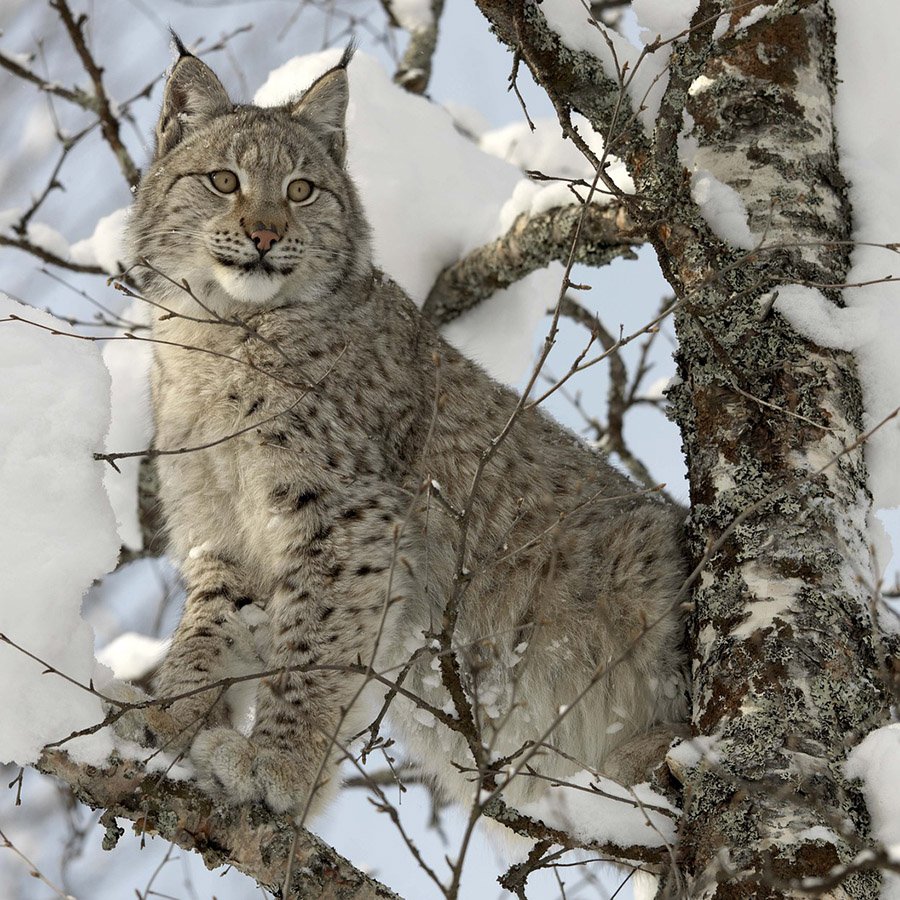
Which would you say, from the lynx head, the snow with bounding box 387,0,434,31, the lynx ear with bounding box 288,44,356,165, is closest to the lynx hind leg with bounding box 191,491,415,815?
the lynx head

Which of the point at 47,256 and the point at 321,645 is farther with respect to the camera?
the point at 47,256

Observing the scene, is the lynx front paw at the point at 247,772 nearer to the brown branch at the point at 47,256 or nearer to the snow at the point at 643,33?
the snow at the point at 643,33

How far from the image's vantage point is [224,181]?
4.87 m

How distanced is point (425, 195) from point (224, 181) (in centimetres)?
200

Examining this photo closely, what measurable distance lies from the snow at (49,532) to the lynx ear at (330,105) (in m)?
2.02

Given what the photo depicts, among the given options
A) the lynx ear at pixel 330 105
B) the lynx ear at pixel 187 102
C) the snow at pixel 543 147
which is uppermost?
the snow at pixel 543 147

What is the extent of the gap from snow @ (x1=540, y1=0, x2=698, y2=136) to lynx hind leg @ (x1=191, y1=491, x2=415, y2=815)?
5.57ft

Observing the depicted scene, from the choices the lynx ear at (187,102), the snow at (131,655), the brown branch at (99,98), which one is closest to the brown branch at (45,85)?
the brown branch at (99,98)

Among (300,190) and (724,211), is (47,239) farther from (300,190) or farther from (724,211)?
(724,211)

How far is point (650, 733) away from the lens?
4.16 metres

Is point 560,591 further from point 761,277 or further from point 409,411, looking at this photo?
point 761,277

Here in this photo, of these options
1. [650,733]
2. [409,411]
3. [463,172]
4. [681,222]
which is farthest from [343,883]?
[463,172]

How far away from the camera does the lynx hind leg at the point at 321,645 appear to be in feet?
12.6

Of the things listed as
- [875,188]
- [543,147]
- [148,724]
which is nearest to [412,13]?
[543,147]
